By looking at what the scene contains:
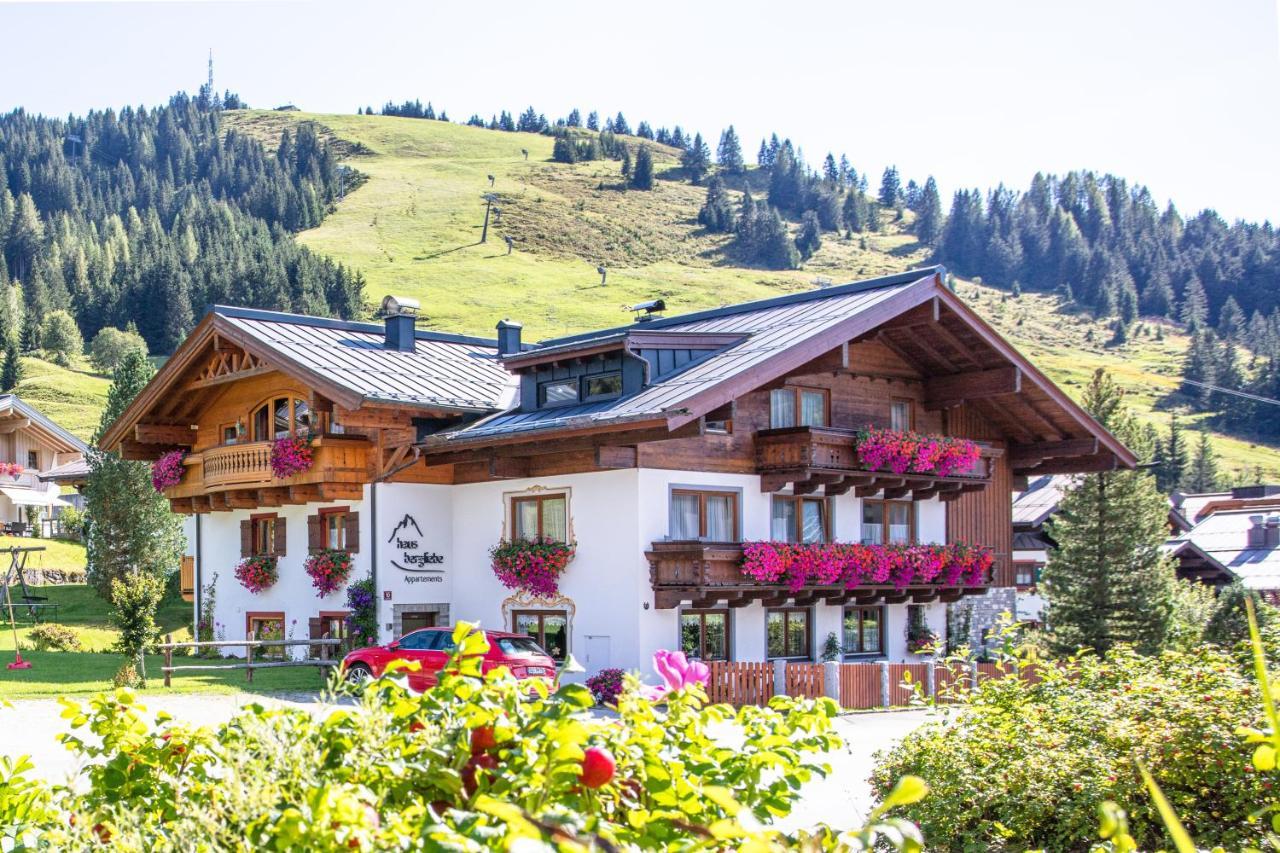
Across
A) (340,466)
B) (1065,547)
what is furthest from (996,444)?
(340,466)

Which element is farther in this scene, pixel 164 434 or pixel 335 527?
pixel 164 434

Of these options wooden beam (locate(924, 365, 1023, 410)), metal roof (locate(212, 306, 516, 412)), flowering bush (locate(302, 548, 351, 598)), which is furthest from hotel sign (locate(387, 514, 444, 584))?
wooden beam (locate(924, 365, 1023, 410))

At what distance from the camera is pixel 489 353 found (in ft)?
115

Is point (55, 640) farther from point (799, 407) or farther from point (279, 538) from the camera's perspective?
point (799, 407)

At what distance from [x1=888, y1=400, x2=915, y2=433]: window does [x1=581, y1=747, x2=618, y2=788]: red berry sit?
28.2 m

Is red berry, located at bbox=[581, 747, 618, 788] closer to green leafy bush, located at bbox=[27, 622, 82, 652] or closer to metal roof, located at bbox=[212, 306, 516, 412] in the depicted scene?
metal roof, located at bbox=[212, 306, 516, 412]

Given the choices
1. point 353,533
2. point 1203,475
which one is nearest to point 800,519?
point 353,533

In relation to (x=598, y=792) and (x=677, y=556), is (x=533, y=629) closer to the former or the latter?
(x=677, y=556)

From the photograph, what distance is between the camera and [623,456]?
84.1 ft

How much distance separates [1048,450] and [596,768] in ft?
104

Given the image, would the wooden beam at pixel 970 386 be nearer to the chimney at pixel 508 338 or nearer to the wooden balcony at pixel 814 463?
the wooden balcony at pixel 814 463

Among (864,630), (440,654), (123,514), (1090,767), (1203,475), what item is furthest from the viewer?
(1203,475)

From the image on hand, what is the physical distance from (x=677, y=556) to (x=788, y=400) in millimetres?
4953

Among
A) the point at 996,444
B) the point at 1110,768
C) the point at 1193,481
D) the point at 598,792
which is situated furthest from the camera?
the point at 1193,481
